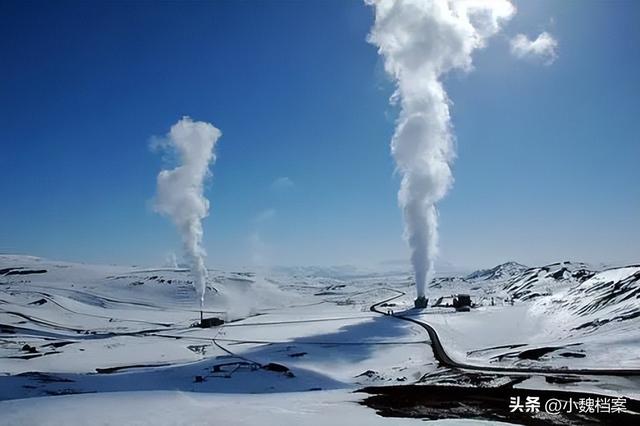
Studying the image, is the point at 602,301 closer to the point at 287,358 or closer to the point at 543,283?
the point at 287,358

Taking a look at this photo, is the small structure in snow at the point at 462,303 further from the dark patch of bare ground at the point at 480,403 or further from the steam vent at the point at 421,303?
the dark patch of bare ground at the point at 480,403

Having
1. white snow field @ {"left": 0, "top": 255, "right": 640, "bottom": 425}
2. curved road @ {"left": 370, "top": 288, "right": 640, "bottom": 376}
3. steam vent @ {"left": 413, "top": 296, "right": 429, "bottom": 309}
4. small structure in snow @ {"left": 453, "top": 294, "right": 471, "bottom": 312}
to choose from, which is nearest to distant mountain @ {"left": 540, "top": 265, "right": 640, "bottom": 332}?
white snow field @ {"left": 0, "top": 255, "right": 640, "bottom": 425}

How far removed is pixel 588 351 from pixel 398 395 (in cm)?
1874

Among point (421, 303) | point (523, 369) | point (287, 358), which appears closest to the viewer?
point (523, 369)

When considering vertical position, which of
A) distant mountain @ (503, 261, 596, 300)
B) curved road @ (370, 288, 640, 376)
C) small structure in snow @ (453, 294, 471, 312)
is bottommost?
curved road @ (370, 288, 640, 376)

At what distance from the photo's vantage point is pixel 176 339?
63062 mm

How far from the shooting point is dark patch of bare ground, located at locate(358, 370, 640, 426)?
17.6 metres

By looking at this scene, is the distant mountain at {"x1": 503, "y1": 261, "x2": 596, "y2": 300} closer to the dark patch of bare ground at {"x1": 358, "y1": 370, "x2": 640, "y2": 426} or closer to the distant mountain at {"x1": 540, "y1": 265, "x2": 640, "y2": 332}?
the distant mountain at {"x1": 540, "y1": 265, "x2": 640, "y2": 332}

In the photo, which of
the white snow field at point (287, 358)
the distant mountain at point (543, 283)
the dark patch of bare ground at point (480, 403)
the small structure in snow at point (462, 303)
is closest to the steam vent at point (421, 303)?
the white snow field at point (287, 358)

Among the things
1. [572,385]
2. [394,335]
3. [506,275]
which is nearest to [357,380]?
[572,385]

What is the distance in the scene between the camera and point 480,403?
835 inches

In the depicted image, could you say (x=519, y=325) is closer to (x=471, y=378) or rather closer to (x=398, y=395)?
(x=471, y=378)

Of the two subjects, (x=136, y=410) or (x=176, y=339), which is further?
(x=176, y=339)

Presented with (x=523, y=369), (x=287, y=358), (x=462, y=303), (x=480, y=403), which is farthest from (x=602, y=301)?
(x=480, y=403)
